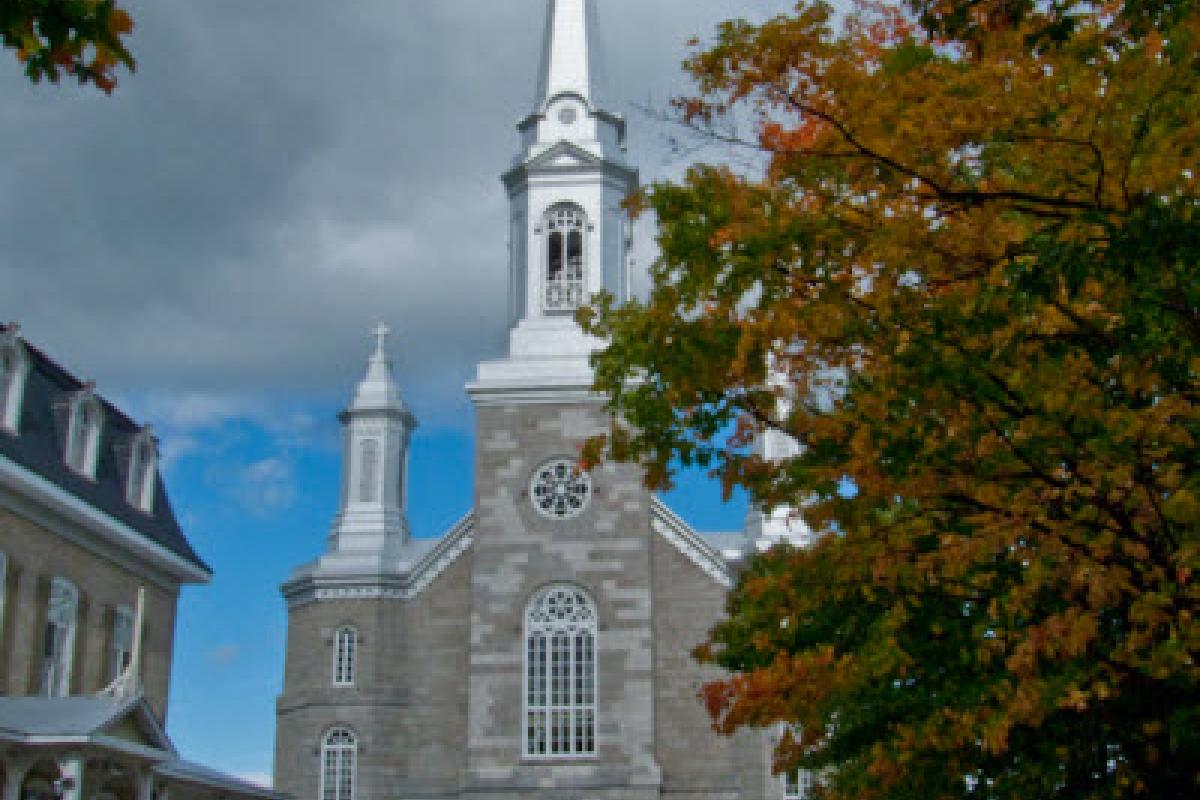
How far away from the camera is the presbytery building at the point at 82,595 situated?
770 inches

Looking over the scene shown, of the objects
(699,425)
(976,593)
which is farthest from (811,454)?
(976,593)

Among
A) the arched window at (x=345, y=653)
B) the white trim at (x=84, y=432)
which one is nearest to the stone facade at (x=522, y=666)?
the arched window at (x=345, y=653)

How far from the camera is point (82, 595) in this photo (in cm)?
2275

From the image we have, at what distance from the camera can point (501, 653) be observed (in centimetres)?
3186

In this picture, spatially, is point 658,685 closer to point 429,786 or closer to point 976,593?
point 429,786

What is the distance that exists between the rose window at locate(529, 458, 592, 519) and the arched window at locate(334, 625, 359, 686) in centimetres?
686

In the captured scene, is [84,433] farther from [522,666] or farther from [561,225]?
[561,225]

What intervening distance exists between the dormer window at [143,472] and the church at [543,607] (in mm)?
8776

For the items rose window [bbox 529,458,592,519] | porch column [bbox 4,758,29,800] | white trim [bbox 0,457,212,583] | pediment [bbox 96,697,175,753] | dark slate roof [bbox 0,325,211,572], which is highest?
rose window [bbox 529,458,592,519]

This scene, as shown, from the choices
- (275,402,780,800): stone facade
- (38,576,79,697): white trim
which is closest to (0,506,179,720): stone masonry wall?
(38,576,79,697): white trim

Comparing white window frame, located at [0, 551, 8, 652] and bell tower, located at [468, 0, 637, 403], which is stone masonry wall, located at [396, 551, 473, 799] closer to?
bell tower, located at [468, 0, 637, 403]

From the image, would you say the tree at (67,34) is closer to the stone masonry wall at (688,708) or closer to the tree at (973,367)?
the tree at (973,367)

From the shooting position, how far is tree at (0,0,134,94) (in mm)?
5148

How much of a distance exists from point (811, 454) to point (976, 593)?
1601mm
